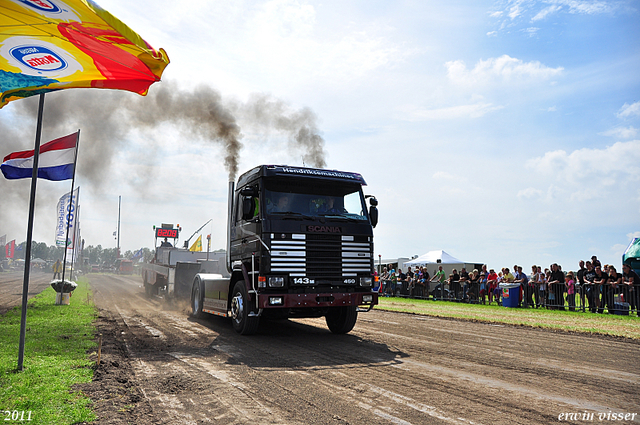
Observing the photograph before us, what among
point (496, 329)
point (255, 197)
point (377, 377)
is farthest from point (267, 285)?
point (496, 329)

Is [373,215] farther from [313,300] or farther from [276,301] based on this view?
[276,301]

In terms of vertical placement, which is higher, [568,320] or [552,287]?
[552,287]

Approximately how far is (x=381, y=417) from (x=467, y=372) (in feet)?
7.64

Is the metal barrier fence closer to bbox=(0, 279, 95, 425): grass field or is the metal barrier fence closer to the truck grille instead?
the truck grille

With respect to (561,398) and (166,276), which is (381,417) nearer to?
(561,398)

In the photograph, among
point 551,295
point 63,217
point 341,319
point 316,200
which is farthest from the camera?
point 63,217

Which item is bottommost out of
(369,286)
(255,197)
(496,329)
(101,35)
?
(496,329)

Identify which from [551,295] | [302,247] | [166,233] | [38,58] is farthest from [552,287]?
[166,233]

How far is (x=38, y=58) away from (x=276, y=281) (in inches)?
200

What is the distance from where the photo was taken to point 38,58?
235 inches

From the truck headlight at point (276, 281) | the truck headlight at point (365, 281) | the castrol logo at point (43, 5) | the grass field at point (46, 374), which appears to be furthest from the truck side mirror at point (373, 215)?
the castrol logo at point (43, 5)

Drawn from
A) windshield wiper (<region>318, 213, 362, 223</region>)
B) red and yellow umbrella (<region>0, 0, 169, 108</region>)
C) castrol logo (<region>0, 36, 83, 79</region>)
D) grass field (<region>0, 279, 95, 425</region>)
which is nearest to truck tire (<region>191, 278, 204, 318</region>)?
grass field (<region>0, 279, 95, 425</region>)

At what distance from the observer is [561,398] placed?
4781 mm

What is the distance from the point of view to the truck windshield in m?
8.90
